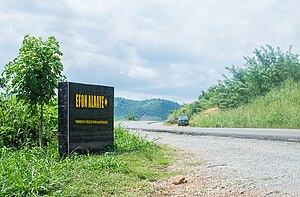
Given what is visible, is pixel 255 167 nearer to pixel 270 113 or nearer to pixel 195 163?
pixel 195 163

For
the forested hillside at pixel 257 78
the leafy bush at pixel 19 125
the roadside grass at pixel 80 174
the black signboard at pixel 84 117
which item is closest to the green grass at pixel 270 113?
the forested hillside at pixel 257 78

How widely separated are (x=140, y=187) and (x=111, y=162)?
134cm

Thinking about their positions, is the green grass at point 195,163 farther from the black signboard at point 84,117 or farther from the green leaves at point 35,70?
the green leaves at point 35,70

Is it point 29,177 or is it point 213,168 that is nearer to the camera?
point 29,177

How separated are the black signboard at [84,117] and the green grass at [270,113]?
11244mm

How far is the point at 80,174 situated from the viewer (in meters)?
6.29

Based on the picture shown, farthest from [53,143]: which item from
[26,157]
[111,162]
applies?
[111,162]

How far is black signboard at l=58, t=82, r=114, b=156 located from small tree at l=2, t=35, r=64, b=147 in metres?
0.39

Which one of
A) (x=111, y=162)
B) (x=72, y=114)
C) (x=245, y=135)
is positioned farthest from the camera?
(x=245, y=135)

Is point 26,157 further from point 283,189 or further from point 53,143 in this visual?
point 283,189

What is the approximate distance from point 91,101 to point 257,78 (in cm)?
2120

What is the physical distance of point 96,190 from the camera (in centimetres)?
550

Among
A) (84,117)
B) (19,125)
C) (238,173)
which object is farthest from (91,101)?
(238,173)

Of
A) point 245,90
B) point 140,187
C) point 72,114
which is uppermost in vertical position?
point 245,90
